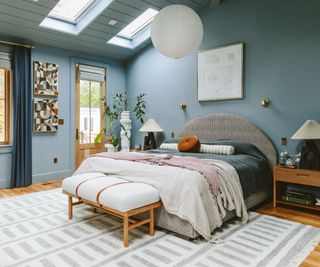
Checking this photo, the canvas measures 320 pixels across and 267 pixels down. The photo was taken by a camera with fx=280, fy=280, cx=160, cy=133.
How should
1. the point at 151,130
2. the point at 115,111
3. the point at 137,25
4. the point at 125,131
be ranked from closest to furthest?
the point at 151,130, the point at 137,25, the point at 125,131, the point at 115,111

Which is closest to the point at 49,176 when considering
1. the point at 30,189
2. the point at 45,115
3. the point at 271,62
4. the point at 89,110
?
the point at 30,189

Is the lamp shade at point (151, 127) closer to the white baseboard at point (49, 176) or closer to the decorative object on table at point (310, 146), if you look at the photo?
the white baseboard at point (49, 176)

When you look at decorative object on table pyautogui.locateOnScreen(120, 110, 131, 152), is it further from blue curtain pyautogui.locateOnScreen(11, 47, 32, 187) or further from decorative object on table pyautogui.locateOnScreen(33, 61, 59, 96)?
blue curtain pyautogui.locateOnScreen(11, 47, 32, 187)

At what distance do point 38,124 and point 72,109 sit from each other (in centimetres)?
75

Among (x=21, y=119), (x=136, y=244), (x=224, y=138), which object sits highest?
(x=21, y=119)

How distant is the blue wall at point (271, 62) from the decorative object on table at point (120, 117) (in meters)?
1.16

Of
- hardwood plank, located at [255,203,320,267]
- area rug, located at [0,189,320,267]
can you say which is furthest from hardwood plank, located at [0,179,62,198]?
hardwood plank, located at [255,203,320,267]

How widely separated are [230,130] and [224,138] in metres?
0.17

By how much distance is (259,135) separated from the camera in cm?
418

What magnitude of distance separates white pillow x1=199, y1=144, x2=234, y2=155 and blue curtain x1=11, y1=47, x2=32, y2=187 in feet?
9.78

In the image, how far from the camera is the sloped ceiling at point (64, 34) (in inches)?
159

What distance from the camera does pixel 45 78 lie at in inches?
202

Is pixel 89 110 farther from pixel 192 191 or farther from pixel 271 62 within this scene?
pixel 192 191

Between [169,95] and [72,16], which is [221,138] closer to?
[169,95]
